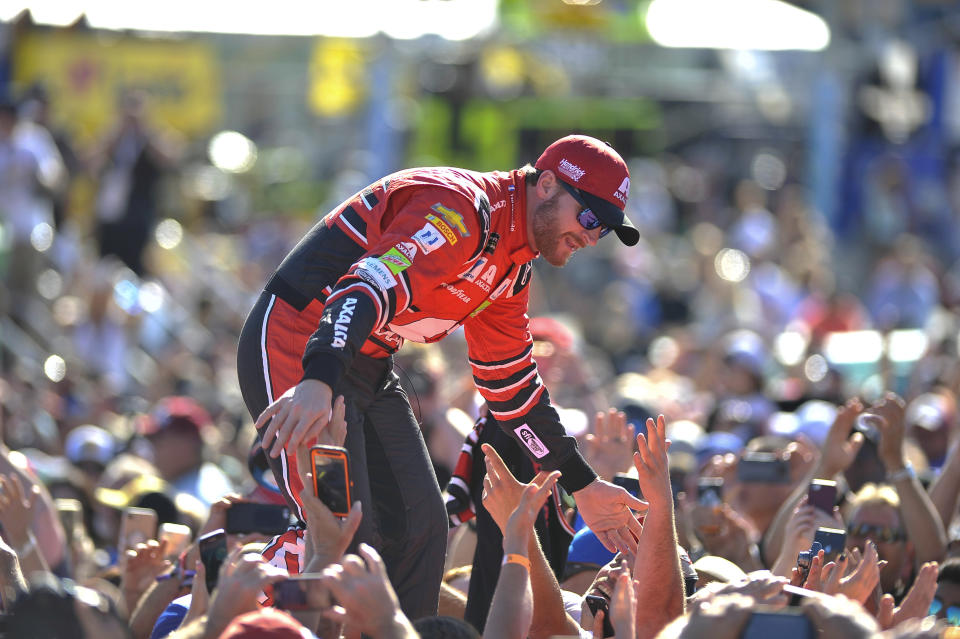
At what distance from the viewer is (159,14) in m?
19.0

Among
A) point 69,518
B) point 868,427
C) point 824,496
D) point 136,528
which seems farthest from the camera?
point 69,518

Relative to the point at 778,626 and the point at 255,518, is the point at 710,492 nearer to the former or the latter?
the point at 255,518

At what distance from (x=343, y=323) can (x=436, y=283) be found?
17.3 inches

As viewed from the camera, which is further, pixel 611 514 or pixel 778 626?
pixel 611 514

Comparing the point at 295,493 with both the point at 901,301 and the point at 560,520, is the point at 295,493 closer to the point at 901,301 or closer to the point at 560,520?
the point at 560,520

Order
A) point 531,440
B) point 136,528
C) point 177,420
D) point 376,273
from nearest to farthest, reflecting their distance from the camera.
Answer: point 376,273, point 531,440, point 136,528, point 177,420

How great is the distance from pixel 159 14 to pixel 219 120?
3.75 meters

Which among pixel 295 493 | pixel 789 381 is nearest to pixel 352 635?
pixel 295 493

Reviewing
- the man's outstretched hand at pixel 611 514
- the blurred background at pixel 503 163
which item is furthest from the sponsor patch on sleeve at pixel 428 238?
the blurred background at pixel 503 163

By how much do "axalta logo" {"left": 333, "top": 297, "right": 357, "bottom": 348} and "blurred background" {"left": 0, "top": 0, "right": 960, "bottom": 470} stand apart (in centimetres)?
623

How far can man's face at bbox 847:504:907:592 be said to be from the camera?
18.9ft

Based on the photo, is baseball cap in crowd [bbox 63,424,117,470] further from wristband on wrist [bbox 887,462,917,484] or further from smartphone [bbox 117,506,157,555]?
wristband on wrist [bbox 887,462,917,484]

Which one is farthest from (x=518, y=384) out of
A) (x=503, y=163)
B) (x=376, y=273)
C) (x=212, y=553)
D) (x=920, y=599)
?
(x=503, y=163)

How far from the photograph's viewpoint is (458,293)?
16.2 ft
